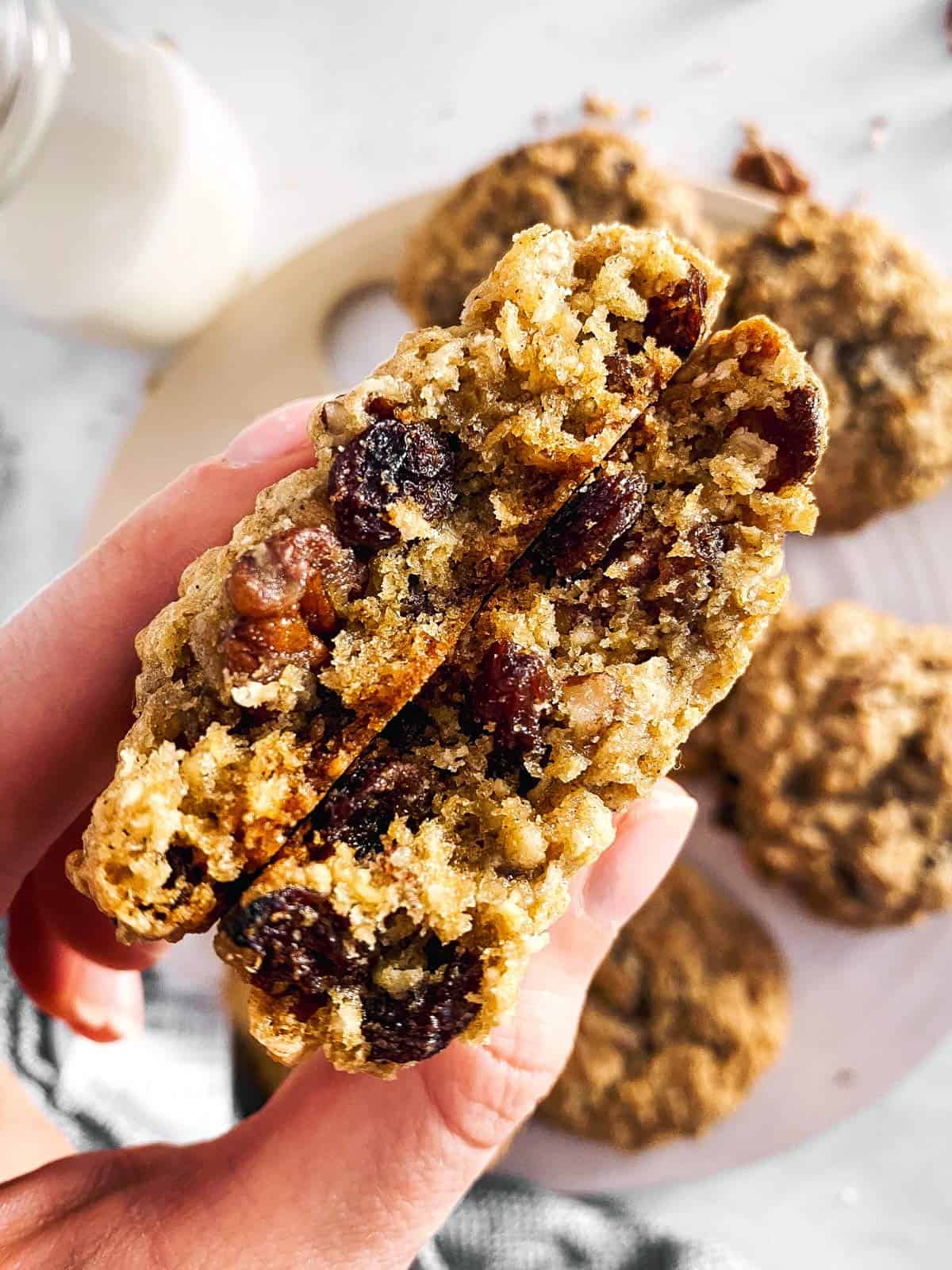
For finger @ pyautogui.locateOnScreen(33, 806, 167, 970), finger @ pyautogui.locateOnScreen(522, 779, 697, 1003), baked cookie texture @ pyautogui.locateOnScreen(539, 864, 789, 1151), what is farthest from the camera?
baked cookie texture @ pyautogui.locateOnScreen(539, 864, 789, 1151)

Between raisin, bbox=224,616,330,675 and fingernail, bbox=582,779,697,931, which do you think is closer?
raisin, bbox=224,616,330,675

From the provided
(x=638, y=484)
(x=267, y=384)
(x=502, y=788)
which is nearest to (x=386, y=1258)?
(x=502, y=788)

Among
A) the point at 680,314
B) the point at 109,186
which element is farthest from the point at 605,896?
the point at 109,186

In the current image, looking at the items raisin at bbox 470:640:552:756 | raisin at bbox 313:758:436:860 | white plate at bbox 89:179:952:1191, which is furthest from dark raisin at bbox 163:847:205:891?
white plate at bbox 89:179:952:1191

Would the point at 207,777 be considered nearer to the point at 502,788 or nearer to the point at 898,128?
the point at 502,788

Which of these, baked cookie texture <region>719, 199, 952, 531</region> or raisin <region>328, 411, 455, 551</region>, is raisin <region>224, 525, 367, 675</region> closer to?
raisin <region>328, 411, 455, 551</region>

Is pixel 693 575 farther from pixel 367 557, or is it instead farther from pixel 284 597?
pixel 284 597

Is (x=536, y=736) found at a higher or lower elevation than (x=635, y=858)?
higher
